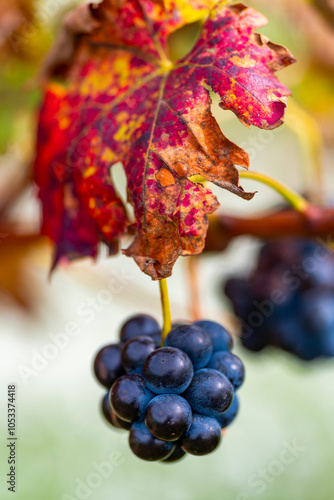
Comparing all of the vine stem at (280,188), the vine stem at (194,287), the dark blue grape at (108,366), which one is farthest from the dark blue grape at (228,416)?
the vine stem at (194,287)

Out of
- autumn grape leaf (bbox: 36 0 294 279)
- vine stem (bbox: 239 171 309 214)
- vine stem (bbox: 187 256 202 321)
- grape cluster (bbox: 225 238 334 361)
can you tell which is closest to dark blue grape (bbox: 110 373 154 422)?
autumn grape leaf (bbox: 36 0 294 279)

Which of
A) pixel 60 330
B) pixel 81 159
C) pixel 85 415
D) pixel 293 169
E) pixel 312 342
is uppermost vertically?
pixel 81 159

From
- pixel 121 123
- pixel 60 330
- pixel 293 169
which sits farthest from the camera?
pixel 293 169

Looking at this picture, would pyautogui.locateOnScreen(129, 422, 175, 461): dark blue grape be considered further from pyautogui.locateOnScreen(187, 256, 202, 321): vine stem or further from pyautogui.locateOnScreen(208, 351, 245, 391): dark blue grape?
pyautogui.locateOnScreen(187, 256, 202, 321): vine stem

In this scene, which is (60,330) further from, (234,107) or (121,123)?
(234,107)

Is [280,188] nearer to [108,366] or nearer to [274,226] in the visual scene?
[274,226]

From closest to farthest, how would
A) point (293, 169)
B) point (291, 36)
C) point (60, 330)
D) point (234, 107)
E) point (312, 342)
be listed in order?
point (234, 107), point (312, 342), point (291, 36), point (60, 330), point (293, 169)

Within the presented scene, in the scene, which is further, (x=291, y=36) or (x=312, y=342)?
(x=291, y=36)

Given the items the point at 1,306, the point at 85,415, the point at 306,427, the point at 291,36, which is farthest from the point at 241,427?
the point at 291,36
